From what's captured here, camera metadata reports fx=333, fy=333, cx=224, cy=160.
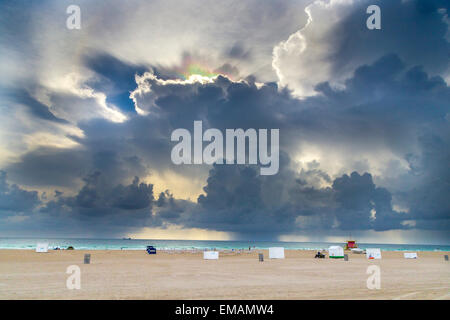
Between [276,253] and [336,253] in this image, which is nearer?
[276,253]

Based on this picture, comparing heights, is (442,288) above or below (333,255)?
above

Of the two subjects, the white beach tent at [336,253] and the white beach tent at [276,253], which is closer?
the white beach tent at [276,253]

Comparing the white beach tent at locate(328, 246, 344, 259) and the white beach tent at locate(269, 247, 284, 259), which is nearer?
the white beach tent at locate(269, 247, 284, 259)

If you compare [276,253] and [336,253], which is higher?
[276,253]

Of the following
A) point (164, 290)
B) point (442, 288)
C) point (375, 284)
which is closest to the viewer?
point (164, 290)
